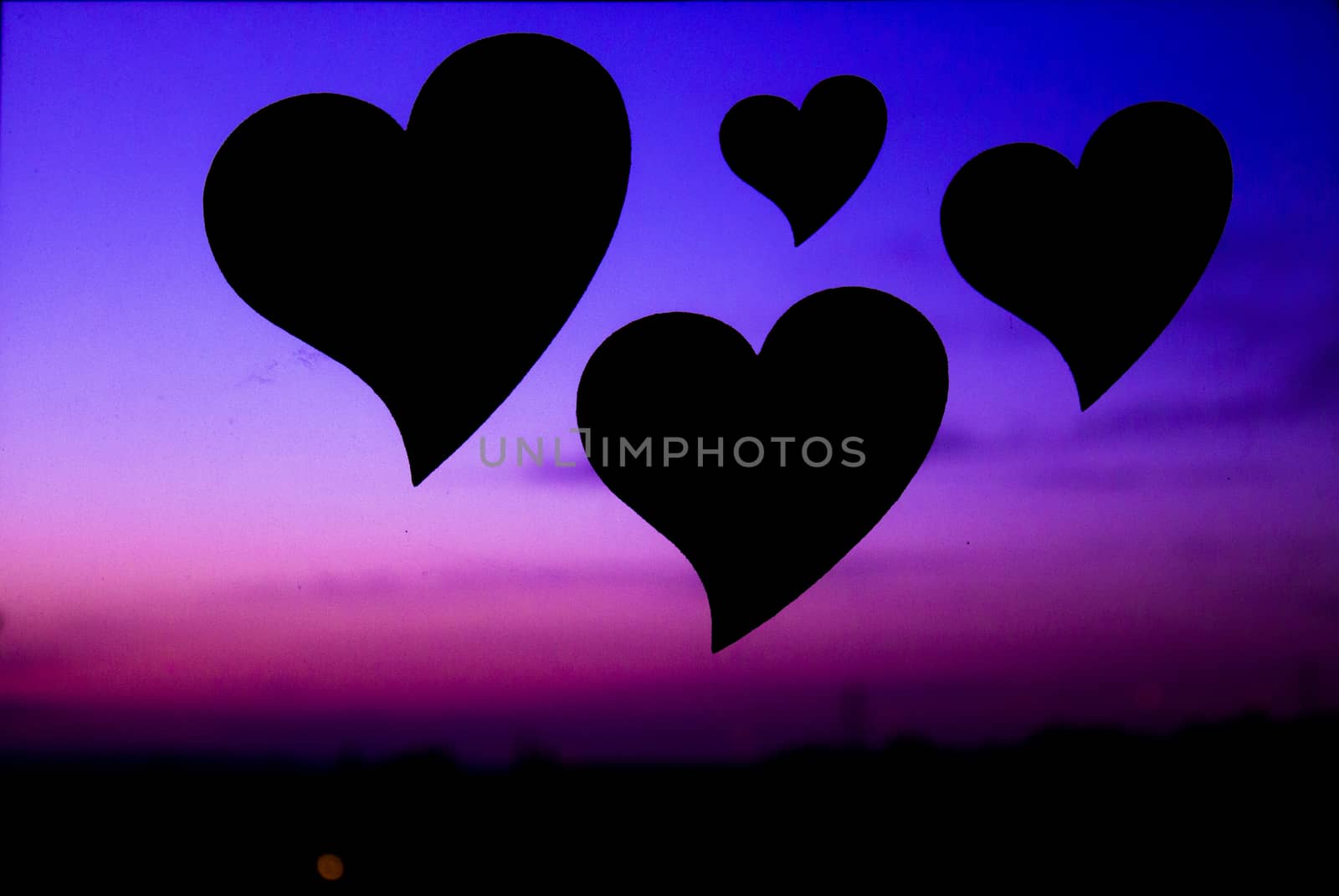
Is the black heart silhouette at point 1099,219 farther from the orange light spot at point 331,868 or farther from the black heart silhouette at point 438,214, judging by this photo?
the orange light spot at point 331,868

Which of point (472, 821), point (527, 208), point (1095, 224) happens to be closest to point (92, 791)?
point (472, 821)

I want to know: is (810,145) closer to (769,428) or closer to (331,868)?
(769,428)

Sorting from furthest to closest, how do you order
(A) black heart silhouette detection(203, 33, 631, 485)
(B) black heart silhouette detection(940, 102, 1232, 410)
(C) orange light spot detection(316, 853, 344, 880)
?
(B) black heart silhouette detection(940, 102, 1232, 410) → (A) black heart silhouette detection(203, 33, 631, 485) → (C) orange light spot detection(316, 853, 344, 880)

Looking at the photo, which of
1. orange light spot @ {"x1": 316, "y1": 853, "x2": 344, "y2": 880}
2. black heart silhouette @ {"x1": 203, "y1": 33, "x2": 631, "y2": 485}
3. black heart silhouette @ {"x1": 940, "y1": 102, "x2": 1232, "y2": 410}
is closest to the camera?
orange light spot @ {"x1": 316, "y1": 853, "x2": 344, "y2": 880}

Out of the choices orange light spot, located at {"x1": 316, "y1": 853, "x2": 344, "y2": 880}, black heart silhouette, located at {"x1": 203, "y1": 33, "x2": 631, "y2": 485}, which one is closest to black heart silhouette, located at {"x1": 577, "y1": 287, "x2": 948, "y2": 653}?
black heart silhouette, located at {"x1": 203, "y1": 33, "x2": 631, "y2": 485}

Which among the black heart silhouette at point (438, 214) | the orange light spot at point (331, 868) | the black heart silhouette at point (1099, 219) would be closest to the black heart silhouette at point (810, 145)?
the black heart silhouette at point (1099, 219)

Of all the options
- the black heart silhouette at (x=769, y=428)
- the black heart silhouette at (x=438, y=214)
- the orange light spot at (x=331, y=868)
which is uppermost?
the black heart silhouette at (x=438, y=214)

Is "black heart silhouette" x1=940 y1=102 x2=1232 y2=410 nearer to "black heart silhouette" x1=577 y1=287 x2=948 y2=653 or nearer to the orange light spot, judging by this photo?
"black heart silhouette" x1=577 y1=287 x2=948 y2=653

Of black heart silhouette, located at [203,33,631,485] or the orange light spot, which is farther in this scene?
black heart silhouette, located at [203,33,631,485]
